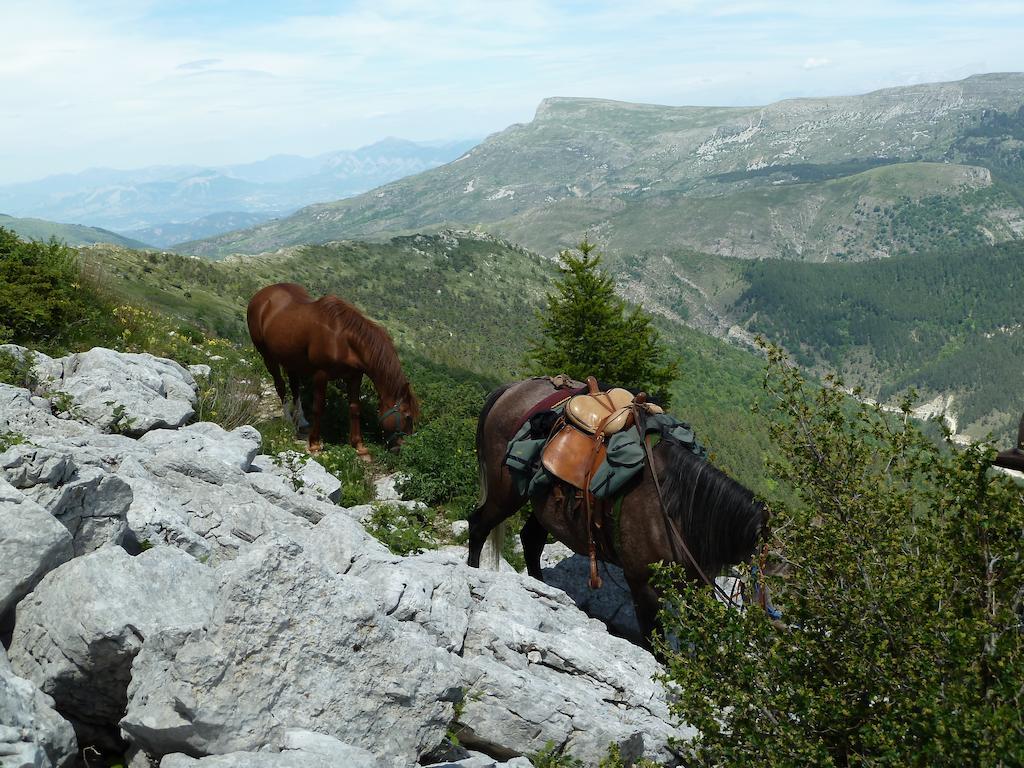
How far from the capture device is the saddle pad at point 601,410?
8319mm

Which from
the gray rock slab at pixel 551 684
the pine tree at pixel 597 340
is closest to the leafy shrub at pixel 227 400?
the gray rock slab at pixel 551 684

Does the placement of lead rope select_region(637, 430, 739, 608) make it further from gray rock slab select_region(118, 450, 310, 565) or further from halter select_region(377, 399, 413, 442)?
halter select_region(377, 399, 413, 442)

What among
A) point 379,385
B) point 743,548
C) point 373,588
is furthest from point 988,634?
point 379,385

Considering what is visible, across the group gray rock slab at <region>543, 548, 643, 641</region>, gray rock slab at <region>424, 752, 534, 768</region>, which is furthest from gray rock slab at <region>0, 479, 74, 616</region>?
gray rock slab at <region>543, 548, 643, 641</region>

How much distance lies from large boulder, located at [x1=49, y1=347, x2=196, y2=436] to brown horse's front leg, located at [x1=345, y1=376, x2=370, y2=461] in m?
3.01

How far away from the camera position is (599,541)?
8367 millimetres

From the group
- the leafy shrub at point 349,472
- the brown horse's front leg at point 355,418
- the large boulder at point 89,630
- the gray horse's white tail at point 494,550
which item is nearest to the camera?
the large boulder at point 89,630

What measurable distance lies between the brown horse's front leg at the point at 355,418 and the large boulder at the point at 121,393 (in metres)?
Result: 3.01

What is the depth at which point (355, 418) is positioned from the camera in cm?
1380

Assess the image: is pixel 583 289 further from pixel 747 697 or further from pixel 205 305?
pixel 205 305

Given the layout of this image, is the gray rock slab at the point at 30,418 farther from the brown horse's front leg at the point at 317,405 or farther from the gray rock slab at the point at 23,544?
the brown horse's front leg at the point at 317,405

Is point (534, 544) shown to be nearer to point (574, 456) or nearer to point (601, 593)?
point (601, 593)

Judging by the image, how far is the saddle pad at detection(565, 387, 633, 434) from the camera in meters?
8.32

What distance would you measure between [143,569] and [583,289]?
20814 millimetres
